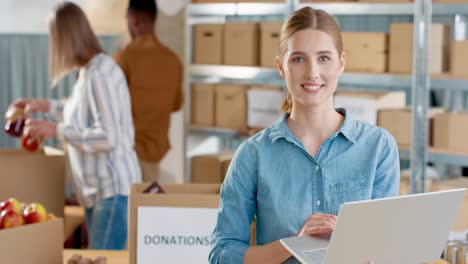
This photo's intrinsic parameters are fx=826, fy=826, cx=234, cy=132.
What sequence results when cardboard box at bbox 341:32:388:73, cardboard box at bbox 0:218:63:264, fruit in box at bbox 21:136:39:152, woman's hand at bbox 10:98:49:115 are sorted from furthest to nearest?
1. cardboard box at bbox 341:32:388:73
2. woman's hand at bbox 10:98:49:115
3. fruit in box at bbox 21:136:39:152
4. cardboard box at bbox 0:218:63:264

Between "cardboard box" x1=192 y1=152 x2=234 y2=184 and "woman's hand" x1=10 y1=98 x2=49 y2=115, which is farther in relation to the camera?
"cardboard box" x1=192 y1=152 x2=234 y2=184

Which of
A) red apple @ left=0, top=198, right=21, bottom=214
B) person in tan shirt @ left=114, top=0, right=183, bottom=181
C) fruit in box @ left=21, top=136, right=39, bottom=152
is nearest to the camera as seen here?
red apple @ left=0, top=198, right=21, bottom=214

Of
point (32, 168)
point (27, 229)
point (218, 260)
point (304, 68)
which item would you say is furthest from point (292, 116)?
point (32, 168)

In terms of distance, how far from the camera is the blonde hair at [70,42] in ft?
11.5

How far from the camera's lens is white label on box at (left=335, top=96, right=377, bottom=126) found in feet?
13.9

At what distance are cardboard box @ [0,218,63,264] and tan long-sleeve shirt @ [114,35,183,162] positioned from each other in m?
2.18

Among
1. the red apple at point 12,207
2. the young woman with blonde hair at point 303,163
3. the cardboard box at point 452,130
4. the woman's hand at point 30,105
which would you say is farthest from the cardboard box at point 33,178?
the cardboard box at point 452,130

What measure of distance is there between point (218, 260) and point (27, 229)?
0.78 meters

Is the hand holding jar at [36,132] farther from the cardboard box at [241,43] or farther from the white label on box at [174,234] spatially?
the cardboard box at [241,43]

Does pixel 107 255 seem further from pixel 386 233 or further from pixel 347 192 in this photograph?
pixel 386 233

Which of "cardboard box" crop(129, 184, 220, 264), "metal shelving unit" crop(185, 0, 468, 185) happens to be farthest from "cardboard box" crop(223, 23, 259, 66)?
"cardboard box" crop(129, 184, 220, 264)

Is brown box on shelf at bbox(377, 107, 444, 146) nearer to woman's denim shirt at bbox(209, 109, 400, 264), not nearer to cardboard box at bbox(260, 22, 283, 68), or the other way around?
cardboard box at bbox(260, 22, 283, 68)

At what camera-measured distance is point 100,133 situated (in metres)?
3.43

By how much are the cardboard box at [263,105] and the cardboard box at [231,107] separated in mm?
72
